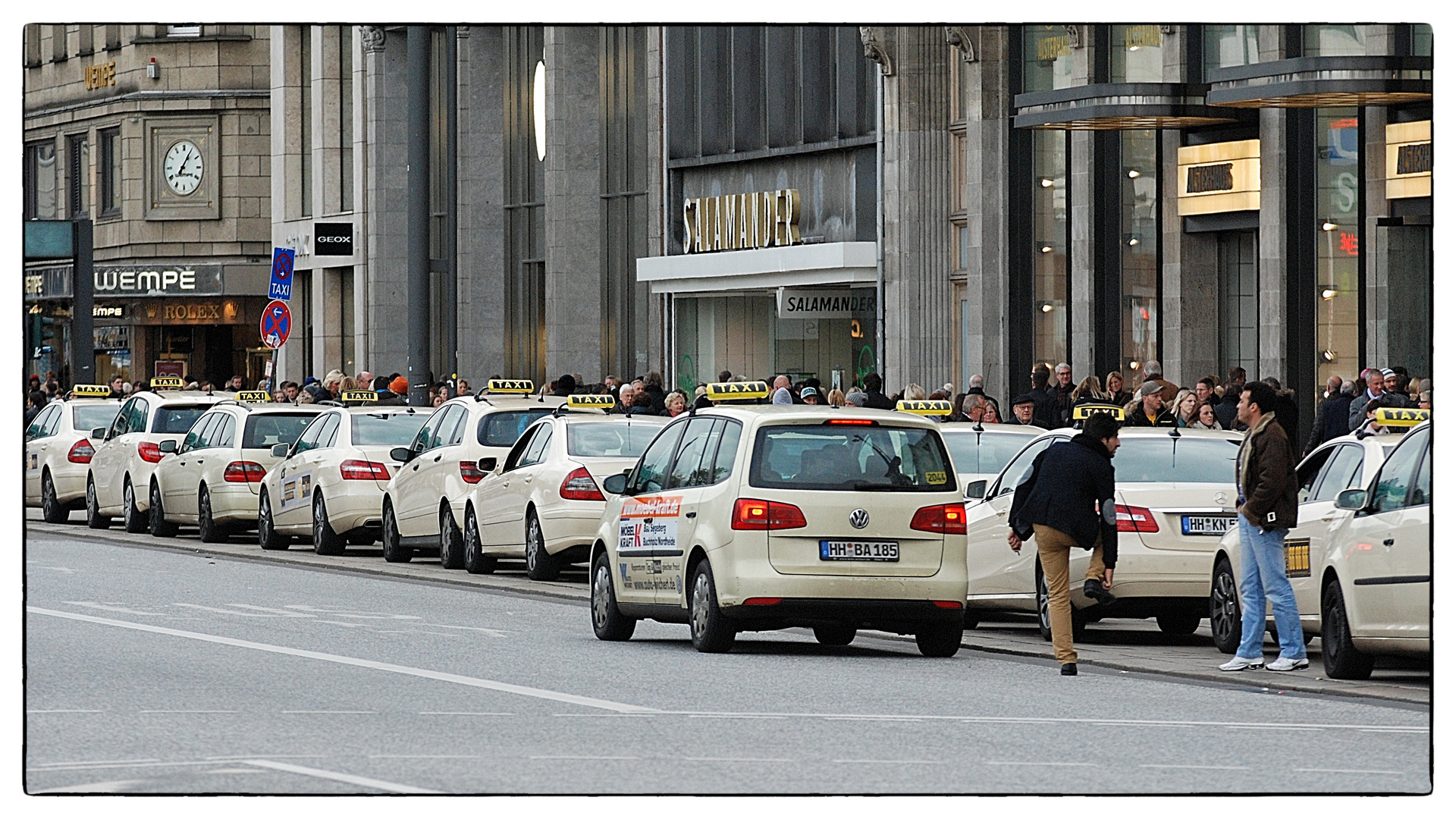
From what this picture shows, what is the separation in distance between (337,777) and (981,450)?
1026 cm

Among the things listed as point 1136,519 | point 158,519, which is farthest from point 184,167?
point 1136,519

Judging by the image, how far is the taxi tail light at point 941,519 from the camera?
15484mm

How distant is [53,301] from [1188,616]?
55260mm

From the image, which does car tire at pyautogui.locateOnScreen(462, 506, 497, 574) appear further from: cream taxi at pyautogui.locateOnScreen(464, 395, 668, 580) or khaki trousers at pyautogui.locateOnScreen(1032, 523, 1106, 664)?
khaki trousers at pyautogui.locateOnScreen(1032, 523, 1106, 664)

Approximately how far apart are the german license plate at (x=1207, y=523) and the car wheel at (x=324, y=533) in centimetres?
1122

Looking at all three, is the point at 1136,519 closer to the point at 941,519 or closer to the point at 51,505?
the point at 941,519

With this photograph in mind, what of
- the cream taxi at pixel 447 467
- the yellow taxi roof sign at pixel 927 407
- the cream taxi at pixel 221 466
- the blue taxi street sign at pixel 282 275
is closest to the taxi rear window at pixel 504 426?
the cream taxi at pixel 447 467

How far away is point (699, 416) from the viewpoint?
16.4 meters

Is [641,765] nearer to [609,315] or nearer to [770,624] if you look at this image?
[770,624]

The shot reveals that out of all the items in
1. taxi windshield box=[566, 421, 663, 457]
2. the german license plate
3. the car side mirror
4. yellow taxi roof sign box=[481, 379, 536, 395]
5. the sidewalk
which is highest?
yellow taxi roof sign box=[481, 379, 536, 395]

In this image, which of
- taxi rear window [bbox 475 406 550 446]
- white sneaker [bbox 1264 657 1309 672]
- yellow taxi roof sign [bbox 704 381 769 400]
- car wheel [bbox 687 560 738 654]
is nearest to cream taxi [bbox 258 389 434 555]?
taxi rear window [bbox 475 406 550 446]

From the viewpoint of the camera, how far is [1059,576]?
588 inches

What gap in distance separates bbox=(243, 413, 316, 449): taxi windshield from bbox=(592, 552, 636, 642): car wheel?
1146 centimetres

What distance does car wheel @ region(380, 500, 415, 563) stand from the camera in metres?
24.9
